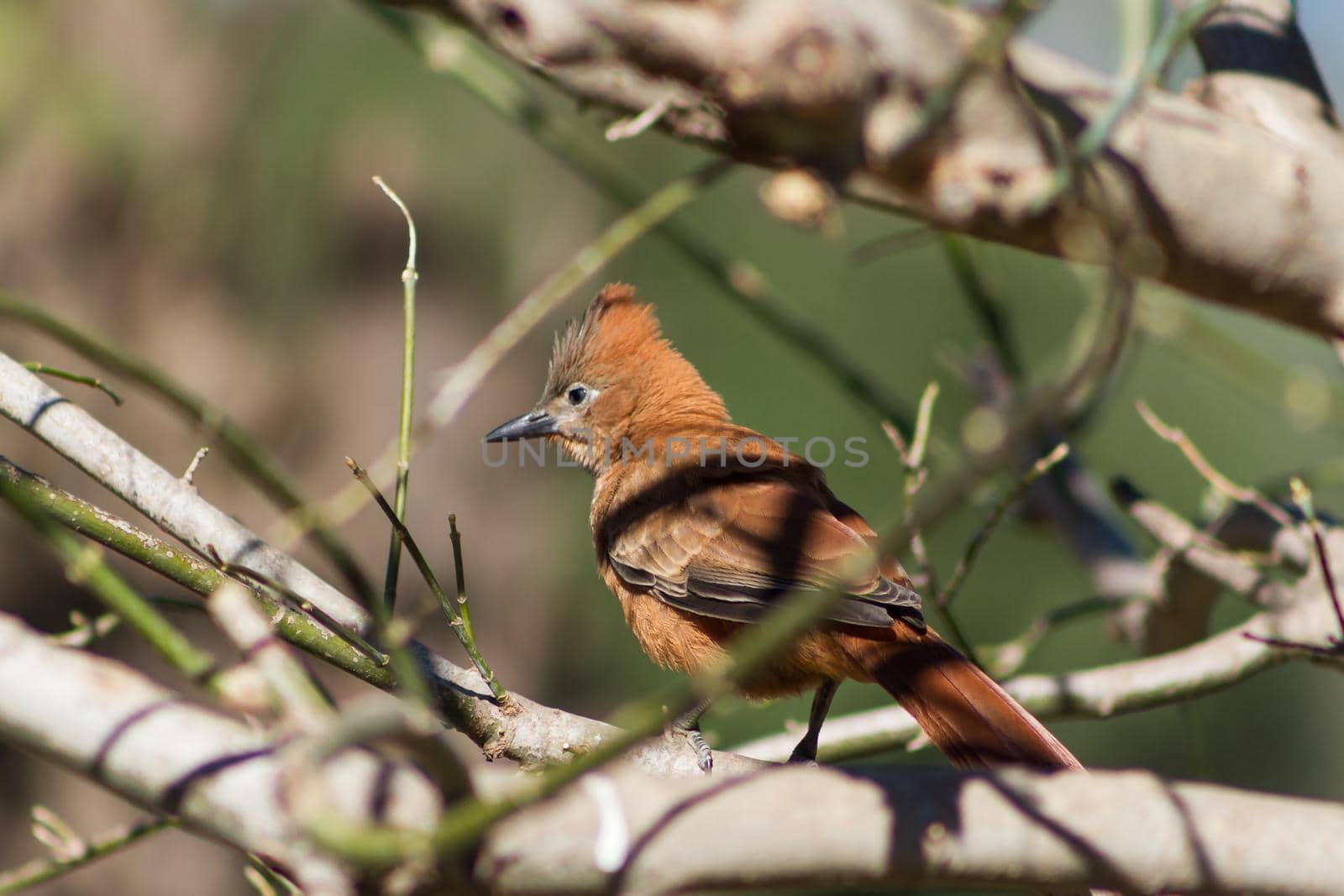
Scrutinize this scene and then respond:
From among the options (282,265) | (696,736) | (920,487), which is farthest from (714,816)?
(282,265)

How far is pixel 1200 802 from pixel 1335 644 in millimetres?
1018

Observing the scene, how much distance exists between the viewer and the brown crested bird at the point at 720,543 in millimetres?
2869

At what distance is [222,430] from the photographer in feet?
4.67

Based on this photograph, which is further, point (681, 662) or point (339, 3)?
point (339, 3)

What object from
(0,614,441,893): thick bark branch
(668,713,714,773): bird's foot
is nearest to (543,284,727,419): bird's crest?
(668,713,714,773): bird's foot

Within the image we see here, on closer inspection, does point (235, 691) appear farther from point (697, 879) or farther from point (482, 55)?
point (482, 55)

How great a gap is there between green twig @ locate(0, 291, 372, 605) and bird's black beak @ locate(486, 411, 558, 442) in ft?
10.00

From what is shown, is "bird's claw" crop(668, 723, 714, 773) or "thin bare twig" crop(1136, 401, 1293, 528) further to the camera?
"thin bare twig" crop(1136, 401, 1293, 528)

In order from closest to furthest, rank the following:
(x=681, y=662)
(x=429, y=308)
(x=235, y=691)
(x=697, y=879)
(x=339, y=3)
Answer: (x=235, y=691) → (x=697, y=879) → (x=681, y=662) → (x=429, y=308) → (x=339, y=3)

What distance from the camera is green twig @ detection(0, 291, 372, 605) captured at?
141 cm

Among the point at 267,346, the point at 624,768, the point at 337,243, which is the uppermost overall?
the point at 337,243

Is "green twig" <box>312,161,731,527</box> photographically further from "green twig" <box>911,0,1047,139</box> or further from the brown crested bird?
the brown crested bird

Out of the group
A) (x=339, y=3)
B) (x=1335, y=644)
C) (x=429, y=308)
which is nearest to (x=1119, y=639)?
(x=1335, y=644)

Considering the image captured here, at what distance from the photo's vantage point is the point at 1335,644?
237cm
